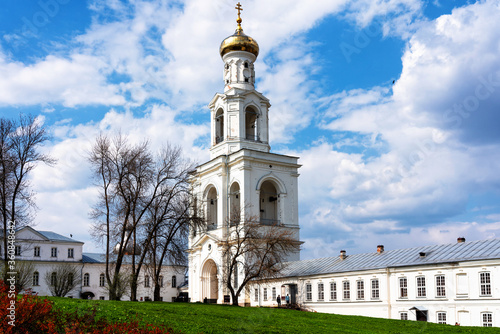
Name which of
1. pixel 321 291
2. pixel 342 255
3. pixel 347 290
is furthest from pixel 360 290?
pixel 342 255

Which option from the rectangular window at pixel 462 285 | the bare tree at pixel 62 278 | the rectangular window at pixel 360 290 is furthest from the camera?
the bare tree at pixel 62 278

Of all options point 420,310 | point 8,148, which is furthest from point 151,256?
point 420,310

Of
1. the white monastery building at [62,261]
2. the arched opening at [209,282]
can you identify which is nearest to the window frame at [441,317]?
the arched opening at [209,282]

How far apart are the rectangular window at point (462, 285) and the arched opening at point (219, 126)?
2961 centimetres

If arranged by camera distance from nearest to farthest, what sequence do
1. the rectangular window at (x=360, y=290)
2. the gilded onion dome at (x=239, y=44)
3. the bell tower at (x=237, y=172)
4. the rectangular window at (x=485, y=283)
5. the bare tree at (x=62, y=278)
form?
the rectangular window at (x=485, y=283), the rectangular window at (x=360, y=290), the bell tower at (x=237, y=172), the gilded onion dome at (x=239, y=44), the bare tree at (x=62, y=278)

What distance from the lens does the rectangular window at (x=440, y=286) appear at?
31031 millimetres

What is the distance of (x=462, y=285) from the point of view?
30141 mm

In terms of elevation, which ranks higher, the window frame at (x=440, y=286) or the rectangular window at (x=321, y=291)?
the window frame at (x=440, y=286)

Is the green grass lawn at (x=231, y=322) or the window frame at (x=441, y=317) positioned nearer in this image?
the green grass lawn at (x=231, y=322)

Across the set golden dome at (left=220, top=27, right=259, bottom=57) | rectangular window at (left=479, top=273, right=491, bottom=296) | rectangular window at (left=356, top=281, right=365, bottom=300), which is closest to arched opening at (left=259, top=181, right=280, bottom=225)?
golden dome at (left=220, top=27, right=259, bottom=57)

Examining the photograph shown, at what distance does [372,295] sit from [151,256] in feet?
48.3

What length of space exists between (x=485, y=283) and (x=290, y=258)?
22.2m

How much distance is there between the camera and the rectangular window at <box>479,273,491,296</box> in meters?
28.8

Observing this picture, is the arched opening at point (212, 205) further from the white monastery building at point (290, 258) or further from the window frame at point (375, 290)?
the window frame at point (375, 290)
